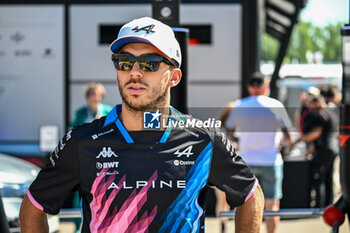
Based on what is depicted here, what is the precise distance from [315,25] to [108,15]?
53867 mm

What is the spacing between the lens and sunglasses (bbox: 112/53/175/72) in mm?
2238

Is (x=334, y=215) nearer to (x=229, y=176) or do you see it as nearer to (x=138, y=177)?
(x=229, y=176)

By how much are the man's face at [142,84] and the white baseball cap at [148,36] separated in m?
0.03

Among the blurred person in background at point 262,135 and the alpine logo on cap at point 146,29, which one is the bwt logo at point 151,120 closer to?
the alpine logo on cap at point 146,29

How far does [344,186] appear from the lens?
120 inches

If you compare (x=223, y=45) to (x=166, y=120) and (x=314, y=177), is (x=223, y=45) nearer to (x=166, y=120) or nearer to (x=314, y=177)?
(x=314, y=177)

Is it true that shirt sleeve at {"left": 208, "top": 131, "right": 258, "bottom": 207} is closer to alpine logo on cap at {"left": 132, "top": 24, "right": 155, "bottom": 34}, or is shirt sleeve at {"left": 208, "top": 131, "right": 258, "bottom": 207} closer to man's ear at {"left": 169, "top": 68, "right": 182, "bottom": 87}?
man's ear at {"left": 169, "top": 68, "right": 182, "bottom": 87}

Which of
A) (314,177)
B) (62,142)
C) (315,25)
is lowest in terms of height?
(314,177)

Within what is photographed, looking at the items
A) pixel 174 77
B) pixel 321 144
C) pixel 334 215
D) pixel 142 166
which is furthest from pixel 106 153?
pixel 321 144

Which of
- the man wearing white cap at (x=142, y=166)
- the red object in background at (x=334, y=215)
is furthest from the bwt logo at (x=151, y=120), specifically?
the red object in background at (x=334, y=215)

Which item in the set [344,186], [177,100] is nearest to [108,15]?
[177,100]

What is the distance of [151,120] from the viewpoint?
7.37 ft

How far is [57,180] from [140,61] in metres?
0.54

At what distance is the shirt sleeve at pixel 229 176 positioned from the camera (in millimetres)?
2295
